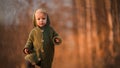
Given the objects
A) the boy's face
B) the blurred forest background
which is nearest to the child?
the boy's face

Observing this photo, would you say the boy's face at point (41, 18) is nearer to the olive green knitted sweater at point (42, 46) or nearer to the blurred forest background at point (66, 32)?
the olive green knitted sweater at point (42, 46)

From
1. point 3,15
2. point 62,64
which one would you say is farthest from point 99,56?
point 3,15

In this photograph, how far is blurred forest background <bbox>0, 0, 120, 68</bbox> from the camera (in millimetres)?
3248

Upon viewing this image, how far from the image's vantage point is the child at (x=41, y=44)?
73.4 inches

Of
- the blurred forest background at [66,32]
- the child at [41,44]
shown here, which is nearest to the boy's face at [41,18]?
the child at [41,44]

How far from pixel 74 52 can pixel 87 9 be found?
512 millimetres

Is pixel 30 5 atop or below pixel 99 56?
atop

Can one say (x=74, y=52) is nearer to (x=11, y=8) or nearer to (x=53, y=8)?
(x=53, y=8)

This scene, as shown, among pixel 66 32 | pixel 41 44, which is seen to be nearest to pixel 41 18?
pixel 41 44

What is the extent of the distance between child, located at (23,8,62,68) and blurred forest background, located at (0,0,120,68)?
1345 millimetres

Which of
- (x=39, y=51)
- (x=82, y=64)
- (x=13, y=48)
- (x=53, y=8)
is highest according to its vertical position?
(x=53, y=8)

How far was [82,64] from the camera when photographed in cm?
325

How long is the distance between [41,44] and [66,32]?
55.6 inches

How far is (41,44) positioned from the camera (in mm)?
1880
